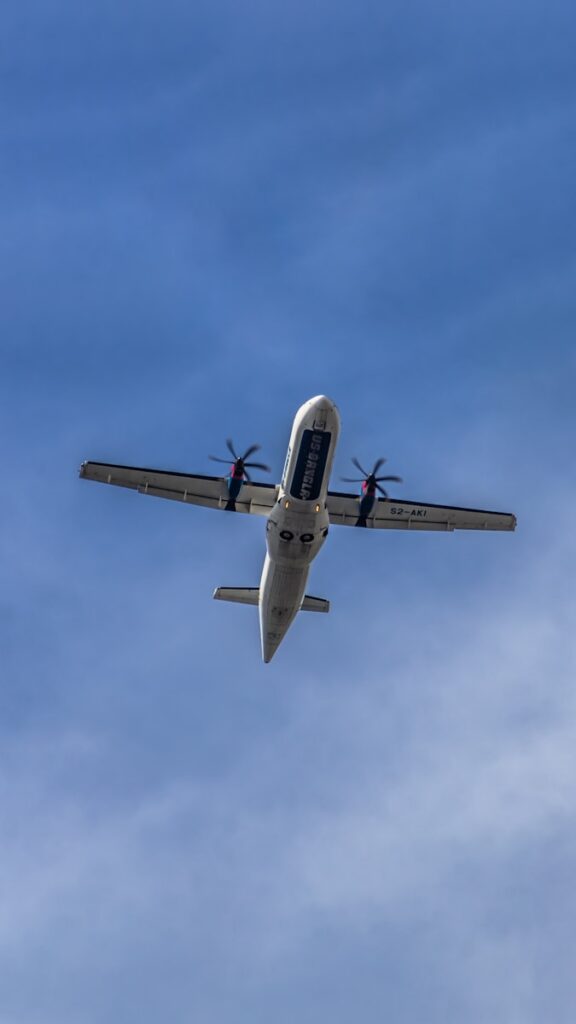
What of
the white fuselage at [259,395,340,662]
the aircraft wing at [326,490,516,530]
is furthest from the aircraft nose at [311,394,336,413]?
the aircraft wing at [326,490,516,530]

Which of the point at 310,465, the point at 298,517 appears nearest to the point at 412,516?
the point at 298,517

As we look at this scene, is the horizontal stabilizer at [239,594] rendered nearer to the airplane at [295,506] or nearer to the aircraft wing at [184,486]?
the airplane at [295,506]

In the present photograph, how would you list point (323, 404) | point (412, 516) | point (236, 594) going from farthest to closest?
1. point (236, 594)
2. point (412, 516)
3. point (323, 404)

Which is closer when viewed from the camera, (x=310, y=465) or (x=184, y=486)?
(x=310, y=465)

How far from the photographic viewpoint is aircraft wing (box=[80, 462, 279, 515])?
47.8m

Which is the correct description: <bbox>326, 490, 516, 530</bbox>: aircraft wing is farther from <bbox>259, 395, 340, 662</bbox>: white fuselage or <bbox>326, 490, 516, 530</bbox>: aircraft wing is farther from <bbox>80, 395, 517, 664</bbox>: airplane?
<bbox>259, 395, 340, 662</bbox>: white fuselage

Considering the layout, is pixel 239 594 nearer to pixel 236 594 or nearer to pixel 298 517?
pixel 236 594

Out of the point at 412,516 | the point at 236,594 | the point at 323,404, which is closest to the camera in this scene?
the point at 323,404

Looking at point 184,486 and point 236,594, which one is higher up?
point 184,486

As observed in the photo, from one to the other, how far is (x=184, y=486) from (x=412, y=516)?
1034 cm

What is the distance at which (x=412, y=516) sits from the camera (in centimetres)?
5009

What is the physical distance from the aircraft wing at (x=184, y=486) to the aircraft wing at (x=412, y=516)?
9.93 ft

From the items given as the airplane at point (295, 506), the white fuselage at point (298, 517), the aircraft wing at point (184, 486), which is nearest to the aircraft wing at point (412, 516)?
the airplane at point (295, 506)

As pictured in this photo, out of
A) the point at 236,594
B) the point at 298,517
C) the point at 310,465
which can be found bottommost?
the point at 236,594
